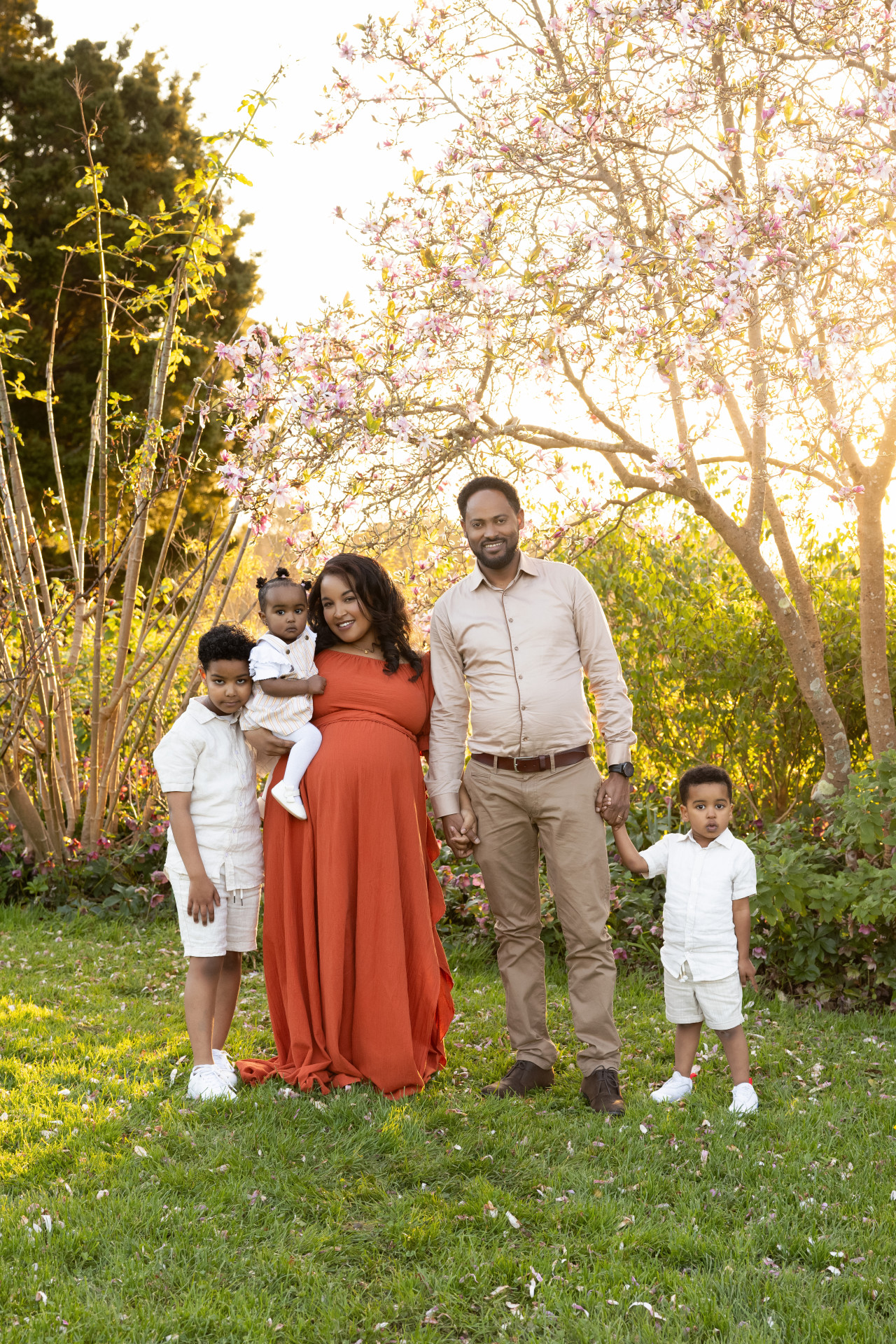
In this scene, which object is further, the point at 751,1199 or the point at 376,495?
the point at 376,495

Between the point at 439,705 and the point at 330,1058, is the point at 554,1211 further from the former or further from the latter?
the point at 439,705

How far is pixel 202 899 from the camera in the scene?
354 centimetres

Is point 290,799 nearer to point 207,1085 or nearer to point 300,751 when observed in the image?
point 300,751

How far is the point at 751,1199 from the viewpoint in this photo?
9.30 ft

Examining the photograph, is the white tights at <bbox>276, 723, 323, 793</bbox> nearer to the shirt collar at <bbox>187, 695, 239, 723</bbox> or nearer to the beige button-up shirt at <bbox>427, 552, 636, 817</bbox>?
the shirt collar at <bbox>187, 695, 239, 723</bbox>

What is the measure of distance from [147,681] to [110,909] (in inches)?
82.8

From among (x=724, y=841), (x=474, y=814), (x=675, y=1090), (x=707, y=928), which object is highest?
(x=474, y=814)

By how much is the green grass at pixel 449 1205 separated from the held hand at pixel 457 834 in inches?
32.1

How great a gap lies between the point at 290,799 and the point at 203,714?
410 mm

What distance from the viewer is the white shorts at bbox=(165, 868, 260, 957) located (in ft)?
11.8

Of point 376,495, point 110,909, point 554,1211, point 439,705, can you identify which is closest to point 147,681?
point 110,909

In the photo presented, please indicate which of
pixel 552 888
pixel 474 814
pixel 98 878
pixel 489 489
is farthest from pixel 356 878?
pixel 98 878

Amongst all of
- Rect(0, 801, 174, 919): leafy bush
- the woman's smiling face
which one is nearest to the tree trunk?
the woman's smiling face

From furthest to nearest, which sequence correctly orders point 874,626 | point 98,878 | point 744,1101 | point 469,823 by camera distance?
point 98,878, point 874,626, point 469,823, point 744,1101
